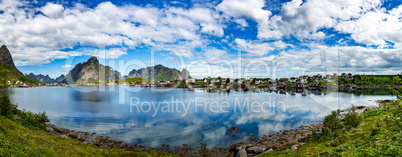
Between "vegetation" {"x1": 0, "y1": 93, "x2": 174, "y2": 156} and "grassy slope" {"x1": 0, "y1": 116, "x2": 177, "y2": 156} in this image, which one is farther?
"vegetation" {"x1": 0, "y1": 93, "x2": 174, "y2": 156}

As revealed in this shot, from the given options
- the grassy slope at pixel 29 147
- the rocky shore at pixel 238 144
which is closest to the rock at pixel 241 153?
the rocky shore at pixel 238 144

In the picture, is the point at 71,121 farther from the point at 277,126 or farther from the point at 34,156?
the point at 277,126

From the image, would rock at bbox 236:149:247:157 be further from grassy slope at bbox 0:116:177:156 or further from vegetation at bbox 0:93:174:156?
grassy slope at bbox 0:116:177:156

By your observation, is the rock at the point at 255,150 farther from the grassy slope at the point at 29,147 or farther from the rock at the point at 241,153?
the grassy slope at the point at 29,147

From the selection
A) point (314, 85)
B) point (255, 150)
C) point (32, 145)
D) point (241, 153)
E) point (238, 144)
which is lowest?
point (238, 144)

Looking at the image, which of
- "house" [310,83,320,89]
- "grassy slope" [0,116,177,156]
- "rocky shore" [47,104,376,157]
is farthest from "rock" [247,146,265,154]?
"house" [310,83,320,89]

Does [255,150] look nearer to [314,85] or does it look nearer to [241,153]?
[241,153]

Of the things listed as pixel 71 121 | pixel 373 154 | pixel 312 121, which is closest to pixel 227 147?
pixel 373 154

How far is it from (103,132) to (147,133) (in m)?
8.25

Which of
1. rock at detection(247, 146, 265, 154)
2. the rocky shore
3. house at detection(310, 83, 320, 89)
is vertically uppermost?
house at detection(310, 83, 320, 89)

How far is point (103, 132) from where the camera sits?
3081 cm

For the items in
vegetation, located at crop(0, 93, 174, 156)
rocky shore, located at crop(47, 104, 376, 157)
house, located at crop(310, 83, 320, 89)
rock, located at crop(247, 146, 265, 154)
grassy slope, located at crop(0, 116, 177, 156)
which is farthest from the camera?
house, located at crop(310, 83, 320, 89)

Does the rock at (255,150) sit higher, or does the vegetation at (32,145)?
the vegetation at (32,145)

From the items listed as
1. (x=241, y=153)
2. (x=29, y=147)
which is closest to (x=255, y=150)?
(x=241, y=153)
